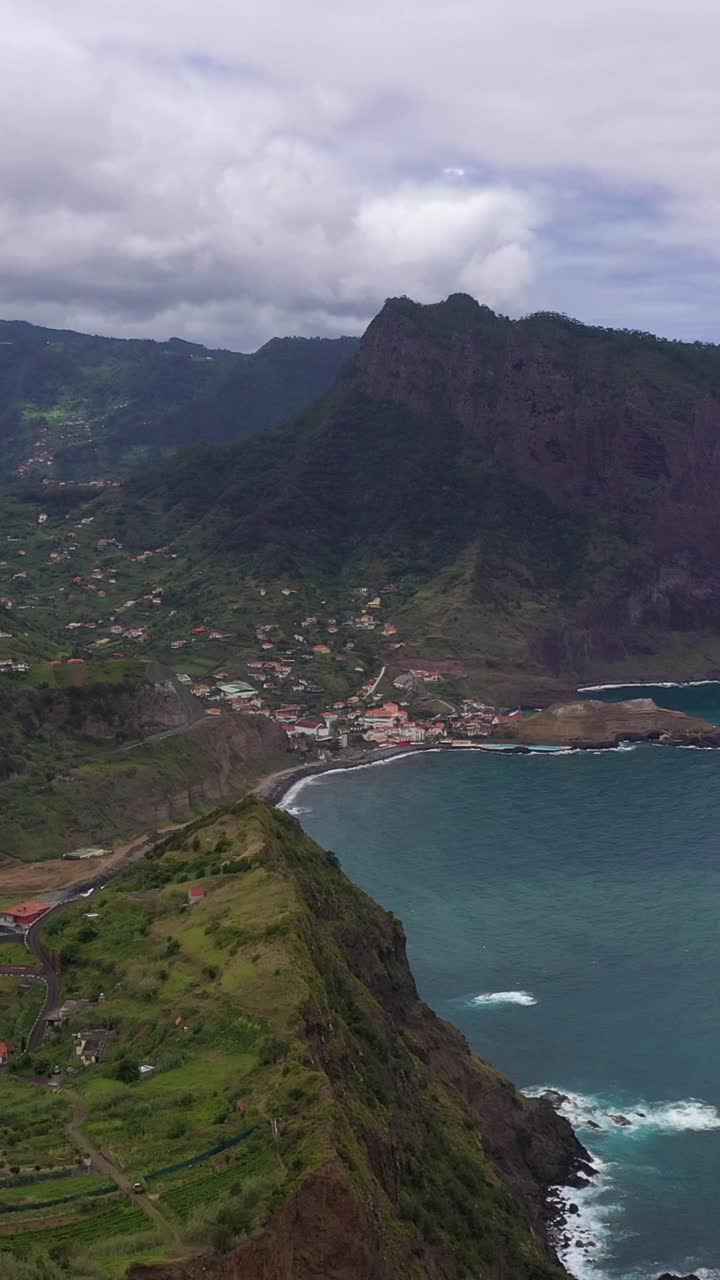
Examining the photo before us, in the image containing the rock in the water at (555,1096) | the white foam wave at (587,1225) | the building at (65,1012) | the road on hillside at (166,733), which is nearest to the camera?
the building at (65,1012)

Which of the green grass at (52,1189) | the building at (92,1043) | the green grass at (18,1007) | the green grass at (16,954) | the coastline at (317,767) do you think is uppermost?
the green grass at (52,1189)

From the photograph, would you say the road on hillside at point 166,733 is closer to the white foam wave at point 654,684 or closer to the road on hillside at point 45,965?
the road on hillside at point 45,965

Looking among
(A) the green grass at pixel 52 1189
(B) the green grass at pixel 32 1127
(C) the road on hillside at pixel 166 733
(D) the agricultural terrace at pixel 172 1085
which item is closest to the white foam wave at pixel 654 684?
(C) the road on hillside at pixel 166 733

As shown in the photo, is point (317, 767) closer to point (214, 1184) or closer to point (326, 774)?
point (326, 774)

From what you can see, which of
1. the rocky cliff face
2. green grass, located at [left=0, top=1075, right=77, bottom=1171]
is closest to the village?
the rocky cliff face

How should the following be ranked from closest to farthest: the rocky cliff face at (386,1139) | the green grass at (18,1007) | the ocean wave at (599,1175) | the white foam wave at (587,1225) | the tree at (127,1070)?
the rocky cliff face at (386,1139)
the tree at (127,1070)
the green grass at (18,1007)
the white foam wave at (587,1225)
the ocean wave at (599,1175)

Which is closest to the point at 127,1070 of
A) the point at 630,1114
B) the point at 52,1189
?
the point at 52,1189

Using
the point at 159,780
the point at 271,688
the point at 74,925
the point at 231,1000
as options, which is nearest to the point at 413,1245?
the point at 231,1000
